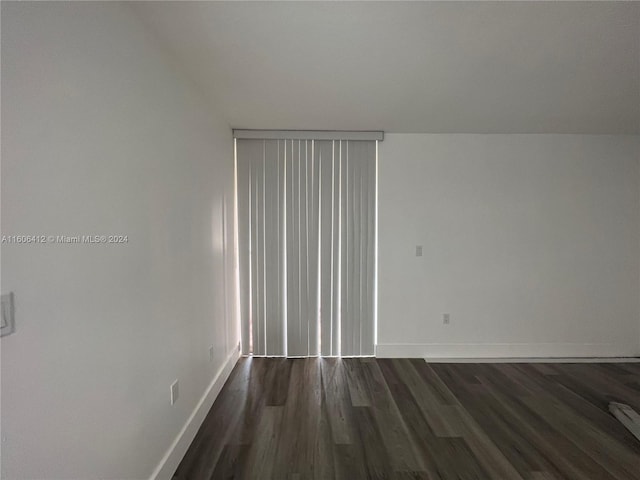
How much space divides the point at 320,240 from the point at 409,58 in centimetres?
176

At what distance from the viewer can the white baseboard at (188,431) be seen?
139cm

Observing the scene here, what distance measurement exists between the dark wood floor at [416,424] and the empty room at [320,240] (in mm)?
20

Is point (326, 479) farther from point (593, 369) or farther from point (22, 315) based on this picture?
point (593, 369)

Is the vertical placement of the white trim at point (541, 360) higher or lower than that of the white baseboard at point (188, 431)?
lower

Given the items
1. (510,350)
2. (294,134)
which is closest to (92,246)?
(294,134)

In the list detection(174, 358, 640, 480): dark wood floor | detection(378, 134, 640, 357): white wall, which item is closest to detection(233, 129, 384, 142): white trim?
detection(378, 134, 640, 357): white wall

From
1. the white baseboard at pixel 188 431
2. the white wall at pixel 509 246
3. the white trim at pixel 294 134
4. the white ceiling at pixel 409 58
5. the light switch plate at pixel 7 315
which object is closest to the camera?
the light switch plate at pixel 7 315

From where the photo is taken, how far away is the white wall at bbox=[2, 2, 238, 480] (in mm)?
733

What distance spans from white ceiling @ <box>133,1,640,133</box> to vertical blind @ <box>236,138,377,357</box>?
503 mm

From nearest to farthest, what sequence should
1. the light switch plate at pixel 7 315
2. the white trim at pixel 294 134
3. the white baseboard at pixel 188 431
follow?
the light switch plate at pixel 7 315 → the white baseboard at pixel 188 431 → the white trim at pixel 294 134

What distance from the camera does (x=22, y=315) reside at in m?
0.74

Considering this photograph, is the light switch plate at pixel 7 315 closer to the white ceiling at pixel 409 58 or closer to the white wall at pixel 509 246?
the white ceiling at pixel 409 58

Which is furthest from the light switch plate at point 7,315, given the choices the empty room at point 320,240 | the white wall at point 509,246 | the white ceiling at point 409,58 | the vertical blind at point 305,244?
the white wall at point 509,246

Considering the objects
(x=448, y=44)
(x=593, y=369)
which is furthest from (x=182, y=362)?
(x=593, y=369)
